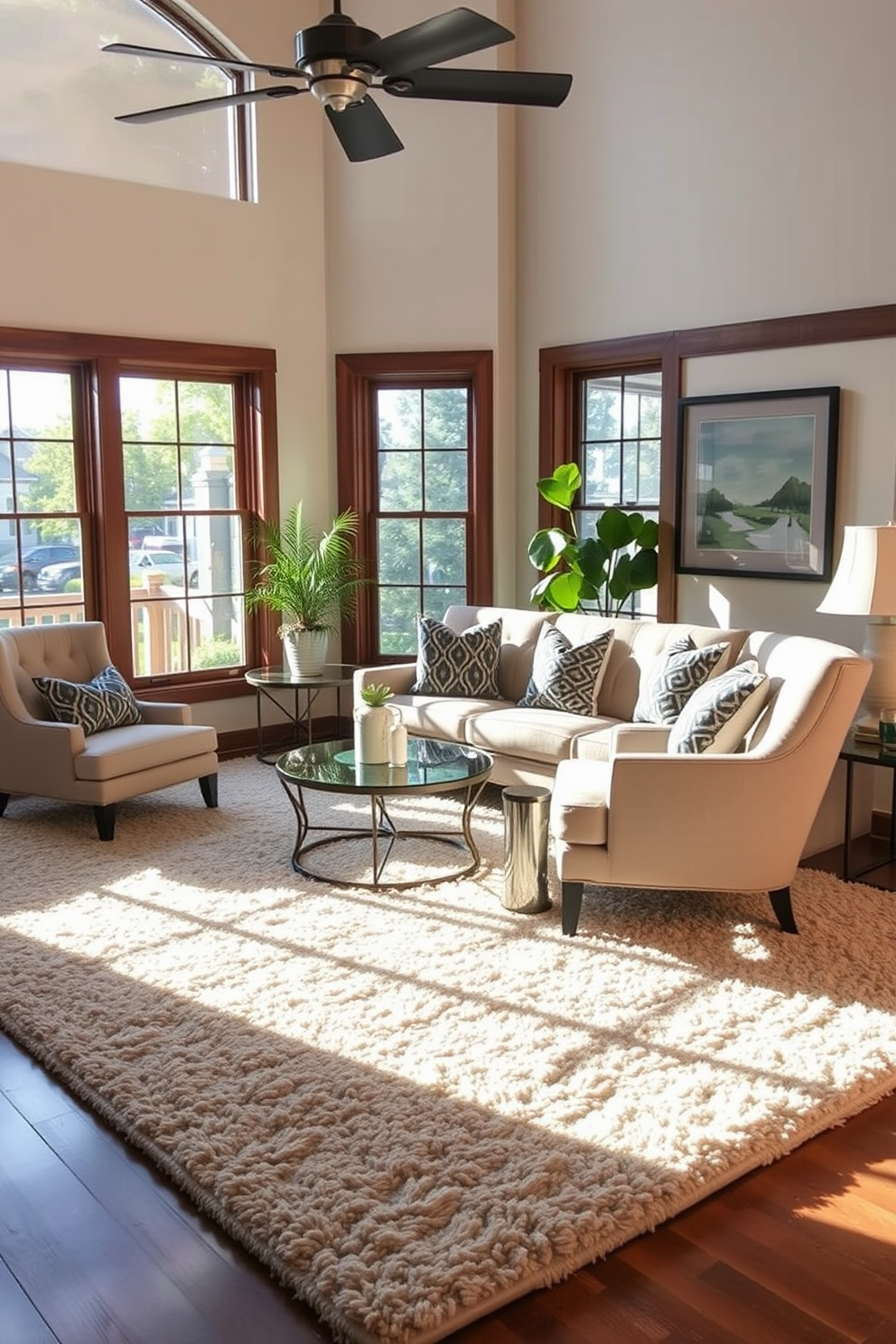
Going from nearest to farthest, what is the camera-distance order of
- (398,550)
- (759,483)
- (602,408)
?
(759,483) < (602,408) < (398,550)

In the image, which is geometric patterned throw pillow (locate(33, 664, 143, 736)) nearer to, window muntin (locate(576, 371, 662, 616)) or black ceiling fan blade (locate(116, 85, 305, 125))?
black ceiling fan blade (locate(116, 85, 305, 125))

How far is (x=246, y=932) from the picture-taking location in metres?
4.34

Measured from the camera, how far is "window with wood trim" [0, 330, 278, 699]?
661 cm

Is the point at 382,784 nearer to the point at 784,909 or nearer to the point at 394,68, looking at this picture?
the point at 784,909

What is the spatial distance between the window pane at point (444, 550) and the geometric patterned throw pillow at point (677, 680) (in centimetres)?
238

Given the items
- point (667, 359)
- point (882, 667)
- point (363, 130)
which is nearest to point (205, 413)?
point (667, 359)

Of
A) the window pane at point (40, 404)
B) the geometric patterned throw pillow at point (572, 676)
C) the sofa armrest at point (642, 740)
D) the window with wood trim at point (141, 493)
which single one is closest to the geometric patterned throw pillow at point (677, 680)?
the sofa armrest at point (642, 740)

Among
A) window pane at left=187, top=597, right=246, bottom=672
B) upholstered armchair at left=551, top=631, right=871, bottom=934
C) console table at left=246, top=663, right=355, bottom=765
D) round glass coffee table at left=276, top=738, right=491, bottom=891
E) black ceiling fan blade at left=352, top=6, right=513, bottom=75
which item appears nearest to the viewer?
black ceiling fan blade at left=352, top=6, right=513, bottom=75

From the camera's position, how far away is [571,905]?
4.28 m

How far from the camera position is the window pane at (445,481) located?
751 cm

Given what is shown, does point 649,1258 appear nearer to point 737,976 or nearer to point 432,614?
point 737,976

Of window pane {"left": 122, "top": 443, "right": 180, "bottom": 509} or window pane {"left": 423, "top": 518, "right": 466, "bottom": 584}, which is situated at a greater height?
window pane {"left": 122, "top": 443, "right": 180, "bottom": 509}

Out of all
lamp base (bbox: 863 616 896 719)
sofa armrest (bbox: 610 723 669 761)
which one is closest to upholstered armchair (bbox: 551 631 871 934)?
sofa armrest (bbox: 610 723 669 761)

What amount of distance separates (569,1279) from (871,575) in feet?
10.8
